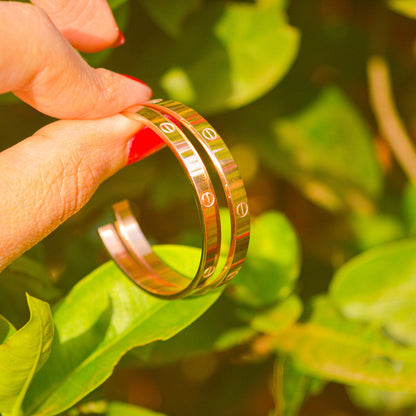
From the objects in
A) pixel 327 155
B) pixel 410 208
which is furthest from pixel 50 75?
pixel 410 208

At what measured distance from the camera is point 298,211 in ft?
4.05

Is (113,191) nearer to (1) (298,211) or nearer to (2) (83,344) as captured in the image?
(2) (83,344)

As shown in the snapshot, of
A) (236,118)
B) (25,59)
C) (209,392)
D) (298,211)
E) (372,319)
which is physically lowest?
(209,392)

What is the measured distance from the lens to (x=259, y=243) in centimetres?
65

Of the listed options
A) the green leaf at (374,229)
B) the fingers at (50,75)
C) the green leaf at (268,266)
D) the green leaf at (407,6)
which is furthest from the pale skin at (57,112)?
the green leaf at (374,229)

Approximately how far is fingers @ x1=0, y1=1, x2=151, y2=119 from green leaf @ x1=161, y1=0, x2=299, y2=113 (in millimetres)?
215

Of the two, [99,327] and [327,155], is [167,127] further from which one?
[327,155]

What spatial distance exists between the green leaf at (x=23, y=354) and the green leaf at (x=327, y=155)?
53 cm

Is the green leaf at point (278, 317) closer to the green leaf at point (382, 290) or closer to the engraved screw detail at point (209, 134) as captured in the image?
the green leaf at point (382, 290)

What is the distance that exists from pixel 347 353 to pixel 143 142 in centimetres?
34

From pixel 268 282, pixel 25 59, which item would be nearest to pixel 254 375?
pixel 268 282

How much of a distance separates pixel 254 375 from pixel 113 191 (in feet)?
1.48

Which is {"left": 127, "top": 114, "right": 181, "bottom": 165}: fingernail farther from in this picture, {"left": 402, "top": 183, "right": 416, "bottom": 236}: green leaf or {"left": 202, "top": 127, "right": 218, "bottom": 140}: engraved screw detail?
{"left": 402, "top": 183, "right": 416, "bottom": 236}: green leaf

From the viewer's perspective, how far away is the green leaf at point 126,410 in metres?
0.50
